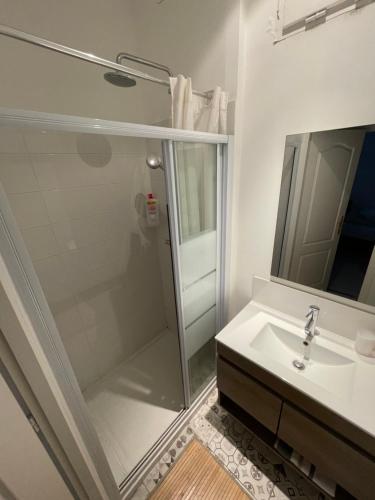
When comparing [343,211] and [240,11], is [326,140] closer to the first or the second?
[343,211]

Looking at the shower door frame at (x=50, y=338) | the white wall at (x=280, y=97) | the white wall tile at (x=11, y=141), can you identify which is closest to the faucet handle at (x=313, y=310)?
the white wall at (x=280, y=97)

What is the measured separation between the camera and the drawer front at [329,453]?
744 millimetres

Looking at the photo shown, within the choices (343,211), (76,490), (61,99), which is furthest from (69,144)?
(76,490)

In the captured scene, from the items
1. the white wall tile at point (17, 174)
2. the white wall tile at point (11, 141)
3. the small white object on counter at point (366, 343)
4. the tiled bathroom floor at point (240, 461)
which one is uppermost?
the white wall tile at point (11, 141)

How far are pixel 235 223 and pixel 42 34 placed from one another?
1.45 m

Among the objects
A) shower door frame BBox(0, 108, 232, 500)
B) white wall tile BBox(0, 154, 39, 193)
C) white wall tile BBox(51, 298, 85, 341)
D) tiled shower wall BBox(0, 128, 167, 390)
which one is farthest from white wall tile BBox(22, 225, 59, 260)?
shower door frame BBox(0, 108, 232, 500)

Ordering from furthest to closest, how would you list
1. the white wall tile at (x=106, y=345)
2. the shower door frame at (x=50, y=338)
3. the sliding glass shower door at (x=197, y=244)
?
the white wall tile at (x=106, y=345) < the sliding glass shower door at (x=197, y=244) < the shower door frame at (x=50, y=338)

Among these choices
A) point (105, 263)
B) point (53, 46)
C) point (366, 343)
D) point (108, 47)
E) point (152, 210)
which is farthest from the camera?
point (152, 210)

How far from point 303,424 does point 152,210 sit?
1524 millimetres

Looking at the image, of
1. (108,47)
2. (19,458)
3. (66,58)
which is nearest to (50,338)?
(19,458)

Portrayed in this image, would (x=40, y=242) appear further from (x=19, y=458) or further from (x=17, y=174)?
(x=19, y=458)

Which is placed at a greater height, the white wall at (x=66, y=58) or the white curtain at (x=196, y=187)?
the white wall at (x=66, y=58)

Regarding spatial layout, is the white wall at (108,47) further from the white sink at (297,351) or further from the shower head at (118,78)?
the white sink at (297,351)

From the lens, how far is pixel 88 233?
4.54ft
